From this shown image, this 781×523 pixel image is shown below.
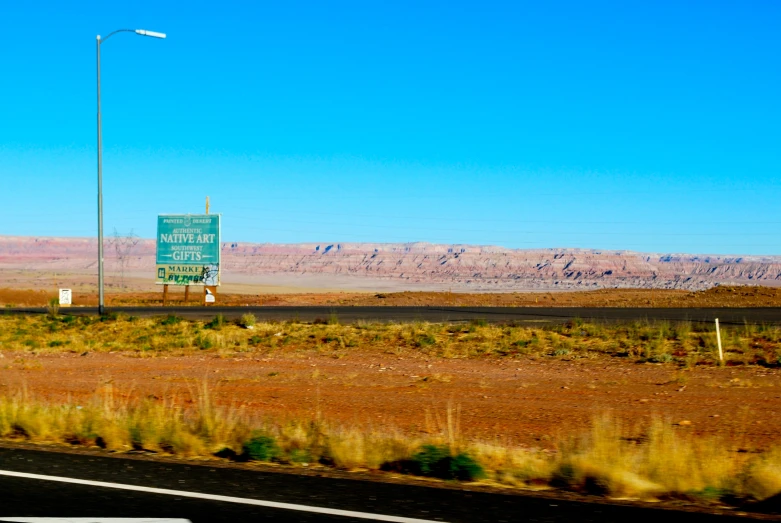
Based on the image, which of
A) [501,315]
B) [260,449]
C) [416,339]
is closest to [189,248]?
[501,315]

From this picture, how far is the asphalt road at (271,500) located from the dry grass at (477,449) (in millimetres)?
725

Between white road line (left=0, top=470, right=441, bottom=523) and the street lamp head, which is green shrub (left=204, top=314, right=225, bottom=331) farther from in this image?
white road line (left=0, top=470, right=441, bottom=523)

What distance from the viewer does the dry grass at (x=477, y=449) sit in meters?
7.64

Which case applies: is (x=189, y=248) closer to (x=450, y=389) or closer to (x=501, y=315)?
(x=501, y=315)

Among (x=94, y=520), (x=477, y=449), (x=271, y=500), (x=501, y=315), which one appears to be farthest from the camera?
(x=501, y=315)

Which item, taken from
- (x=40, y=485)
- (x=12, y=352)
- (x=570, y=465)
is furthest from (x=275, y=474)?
(x=12, y=352)

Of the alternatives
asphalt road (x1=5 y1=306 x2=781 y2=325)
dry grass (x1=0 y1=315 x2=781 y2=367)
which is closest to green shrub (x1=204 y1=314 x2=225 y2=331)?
dry grass (x1=0 y1=315 x2=781 y2=367)

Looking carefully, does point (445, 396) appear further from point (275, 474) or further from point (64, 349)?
point (64, 349)

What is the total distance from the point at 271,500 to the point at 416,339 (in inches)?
682

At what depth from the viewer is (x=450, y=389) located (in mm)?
16469

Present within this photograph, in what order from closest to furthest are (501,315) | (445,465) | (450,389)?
1. (445,465)
2. (450,389)
3. (501,315)

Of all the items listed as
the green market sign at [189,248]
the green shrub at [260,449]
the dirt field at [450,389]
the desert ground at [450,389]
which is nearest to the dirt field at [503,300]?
the green market sign at [189,248]

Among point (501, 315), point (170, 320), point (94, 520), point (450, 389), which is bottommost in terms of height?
point (450, 389)

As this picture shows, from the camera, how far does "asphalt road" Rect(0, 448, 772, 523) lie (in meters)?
6.52
